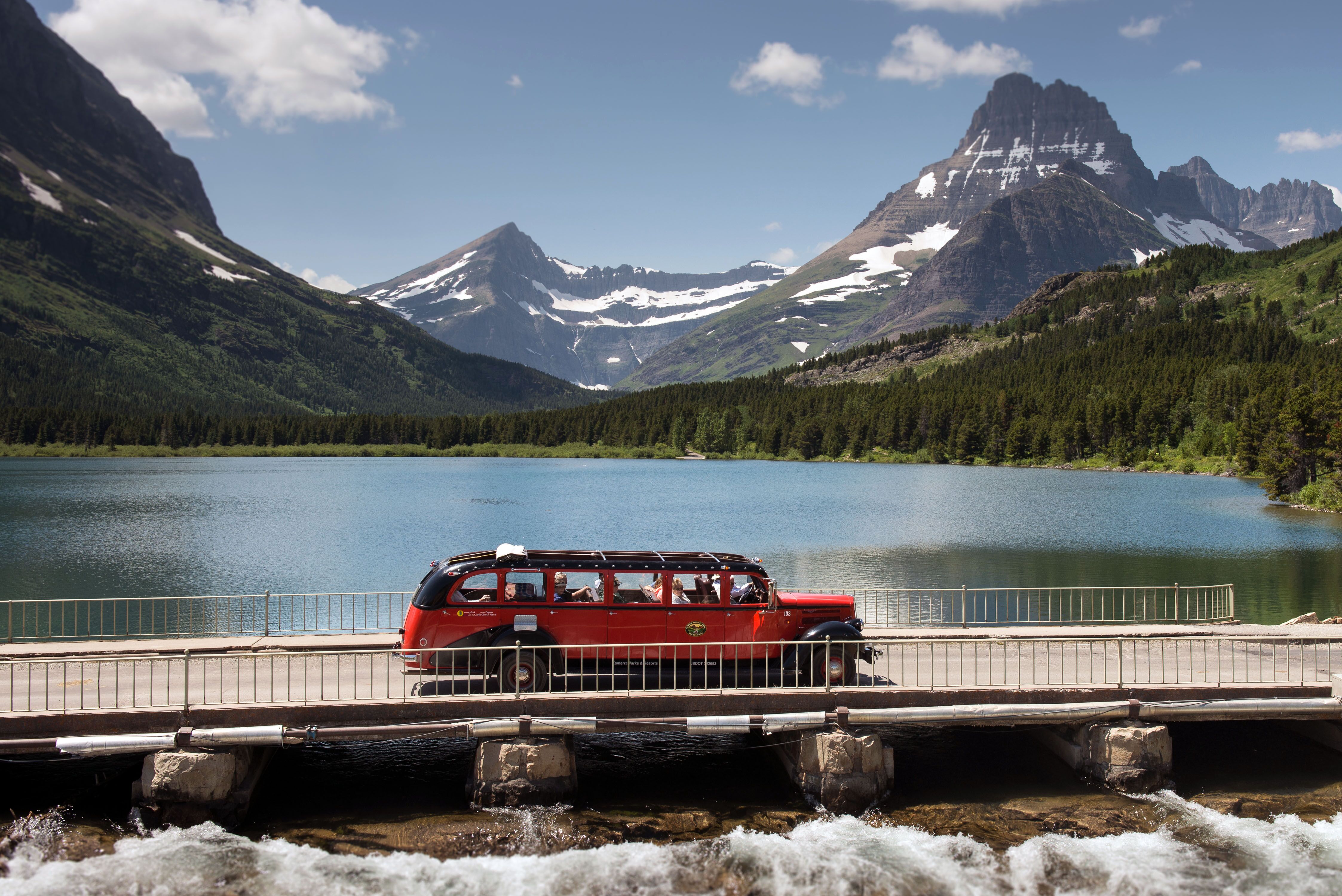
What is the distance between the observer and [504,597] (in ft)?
55.9

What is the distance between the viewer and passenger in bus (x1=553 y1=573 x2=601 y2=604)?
17.3m

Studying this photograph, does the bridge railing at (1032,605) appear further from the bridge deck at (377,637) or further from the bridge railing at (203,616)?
the bridge railing at (203,616)

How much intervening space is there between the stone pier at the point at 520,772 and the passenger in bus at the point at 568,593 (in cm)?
285

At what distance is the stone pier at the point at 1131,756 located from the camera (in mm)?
16000

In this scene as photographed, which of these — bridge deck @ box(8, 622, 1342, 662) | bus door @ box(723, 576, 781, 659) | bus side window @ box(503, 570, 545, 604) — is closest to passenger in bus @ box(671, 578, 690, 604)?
bus door @ box(723, 576, 781, 659)

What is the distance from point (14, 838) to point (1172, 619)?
36716mm

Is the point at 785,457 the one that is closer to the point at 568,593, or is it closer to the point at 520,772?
the point at 568,593

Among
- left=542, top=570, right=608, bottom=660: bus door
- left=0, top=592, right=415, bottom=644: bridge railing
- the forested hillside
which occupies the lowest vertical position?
left=0, top=592, right=415, bottom=644: bridge railing

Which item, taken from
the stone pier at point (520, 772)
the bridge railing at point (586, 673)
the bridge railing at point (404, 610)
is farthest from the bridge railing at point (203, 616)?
the stone pier at point (520, 772)

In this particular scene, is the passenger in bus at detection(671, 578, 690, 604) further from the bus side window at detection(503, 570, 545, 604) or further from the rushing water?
the rushing water

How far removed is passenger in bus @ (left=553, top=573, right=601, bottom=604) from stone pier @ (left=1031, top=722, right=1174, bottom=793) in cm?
954

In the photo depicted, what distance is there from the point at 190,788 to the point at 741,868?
28.7 ft

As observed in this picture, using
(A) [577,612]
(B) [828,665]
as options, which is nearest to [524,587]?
(A) [577,612]

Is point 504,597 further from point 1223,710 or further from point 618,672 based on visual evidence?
point 1223,710
